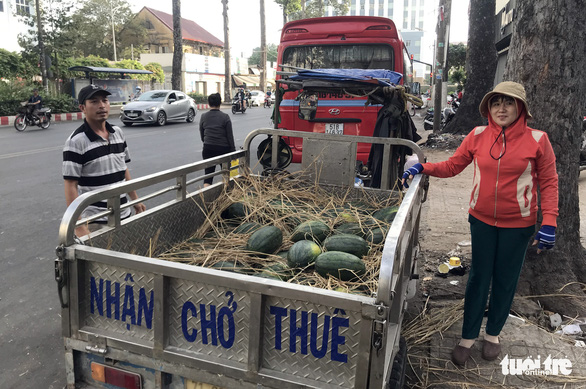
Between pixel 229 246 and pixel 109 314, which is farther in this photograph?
pixel 229 246

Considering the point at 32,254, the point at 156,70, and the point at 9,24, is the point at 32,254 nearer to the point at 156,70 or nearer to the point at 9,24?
the point at 9,24

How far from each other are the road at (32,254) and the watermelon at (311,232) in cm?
199

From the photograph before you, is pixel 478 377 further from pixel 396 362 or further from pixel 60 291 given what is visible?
pixel 60 291

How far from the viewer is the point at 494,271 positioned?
3.59 metres

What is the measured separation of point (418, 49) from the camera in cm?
16625

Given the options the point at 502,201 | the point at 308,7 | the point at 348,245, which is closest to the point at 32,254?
the point at 348,245

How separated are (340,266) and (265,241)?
→ 71cm

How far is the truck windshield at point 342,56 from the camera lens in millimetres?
8844

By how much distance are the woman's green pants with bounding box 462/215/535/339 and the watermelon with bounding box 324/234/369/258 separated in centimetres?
86

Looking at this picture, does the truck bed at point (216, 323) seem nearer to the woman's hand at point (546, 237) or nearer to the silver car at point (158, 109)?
the woman's hand at point (546, 237)

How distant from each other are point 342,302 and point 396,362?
1.17 metres

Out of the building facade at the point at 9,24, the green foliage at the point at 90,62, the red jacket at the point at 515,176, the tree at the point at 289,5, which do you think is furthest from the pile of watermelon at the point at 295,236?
the tree at the point at 289,5

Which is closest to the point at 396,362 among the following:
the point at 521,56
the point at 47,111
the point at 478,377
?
the point at 478,377

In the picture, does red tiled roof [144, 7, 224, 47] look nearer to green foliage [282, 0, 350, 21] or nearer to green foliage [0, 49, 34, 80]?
green foliage [282, 0, 350, 21]
